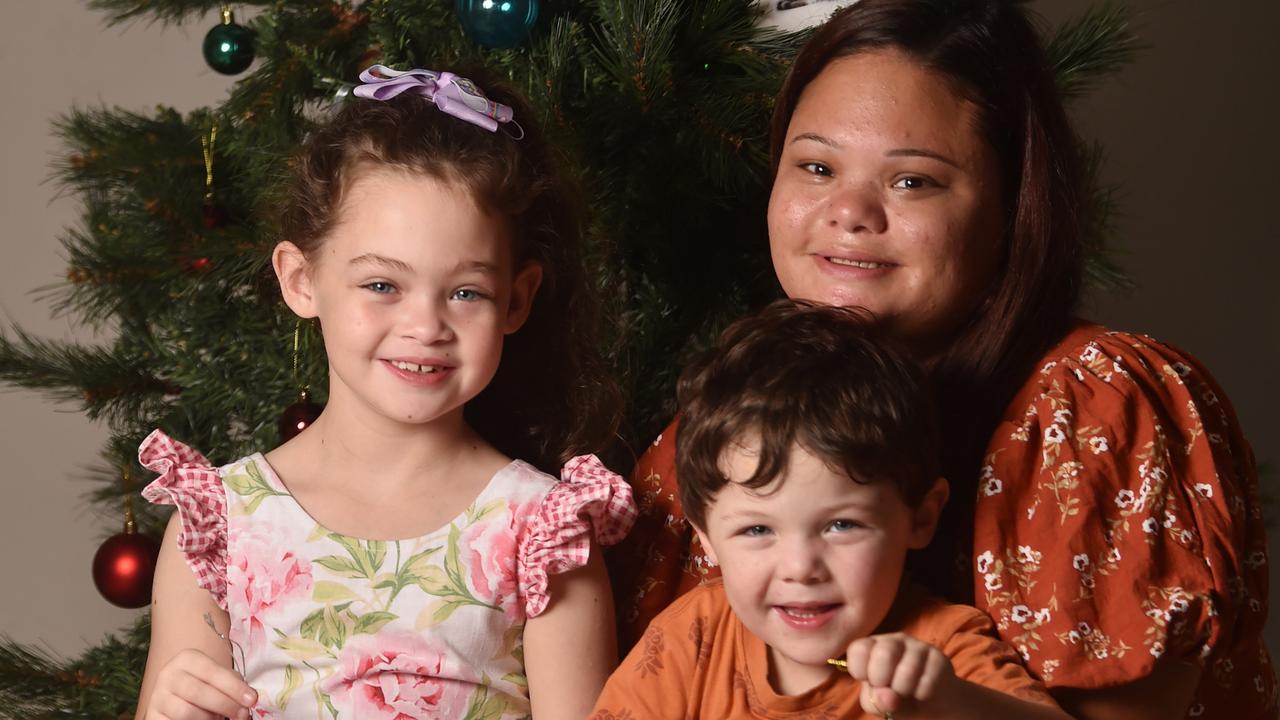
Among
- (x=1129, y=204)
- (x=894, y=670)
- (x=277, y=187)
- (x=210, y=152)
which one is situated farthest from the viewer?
(x=1129, y=204)

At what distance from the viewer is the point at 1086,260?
1990 millimetres

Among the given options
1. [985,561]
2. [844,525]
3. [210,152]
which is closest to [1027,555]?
[985,561]

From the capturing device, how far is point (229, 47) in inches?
79.3

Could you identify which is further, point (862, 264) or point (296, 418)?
point (296, 418)

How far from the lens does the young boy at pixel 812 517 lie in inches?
52.6

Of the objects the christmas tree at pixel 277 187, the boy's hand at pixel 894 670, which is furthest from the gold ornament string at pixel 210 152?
the boy's hand at pixel 894 670

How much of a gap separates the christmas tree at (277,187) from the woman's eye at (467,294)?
0.31m

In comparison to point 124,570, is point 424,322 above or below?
above

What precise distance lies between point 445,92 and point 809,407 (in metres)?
0.59

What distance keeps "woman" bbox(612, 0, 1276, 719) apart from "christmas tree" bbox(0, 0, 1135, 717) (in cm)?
17

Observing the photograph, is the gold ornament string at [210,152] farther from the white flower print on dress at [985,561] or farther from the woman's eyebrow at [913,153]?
the white flower print on dress at [985,561]

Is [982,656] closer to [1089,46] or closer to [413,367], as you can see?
[413,367]

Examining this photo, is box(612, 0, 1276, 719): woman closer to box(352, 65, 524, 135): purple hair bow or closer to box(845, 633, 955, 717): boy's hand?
box(845, 633, 955, 717): boy's hand

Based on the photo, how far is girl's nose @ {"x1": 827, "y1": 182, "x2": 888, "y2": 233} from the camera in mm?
1557
